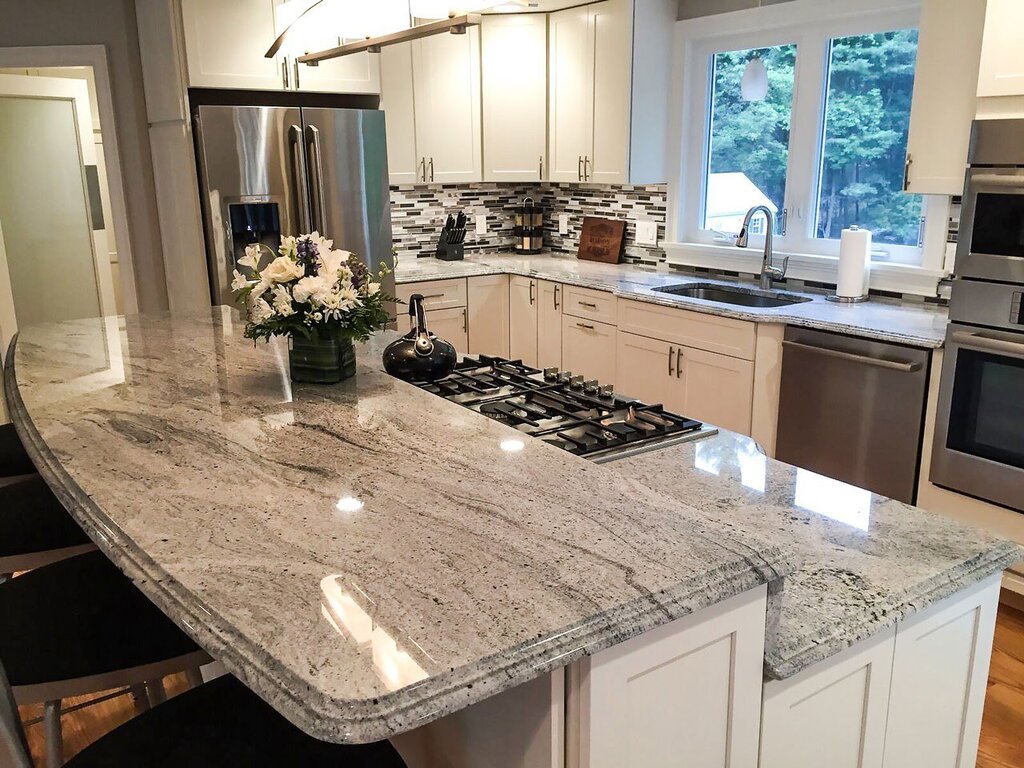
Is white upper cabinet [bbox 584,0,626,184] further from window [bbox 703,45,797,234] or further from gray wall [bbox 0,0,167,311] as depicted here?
gray wall [bbox 0,0,167,311]

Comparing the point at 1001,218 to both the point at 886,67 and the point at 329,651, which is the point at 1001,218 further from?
the point at 329,651

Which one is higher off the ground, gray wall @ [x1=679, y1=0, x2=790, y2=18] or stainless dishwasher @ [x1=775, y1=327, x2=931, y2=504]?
gray wall @ [x1=679, y1=0, x2=790, y2=18]

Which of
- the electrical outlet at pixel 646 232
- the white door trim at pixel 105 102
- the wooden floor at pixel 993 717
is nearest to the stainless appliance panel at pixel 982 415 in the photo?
the wooden floor at pixel 993 717

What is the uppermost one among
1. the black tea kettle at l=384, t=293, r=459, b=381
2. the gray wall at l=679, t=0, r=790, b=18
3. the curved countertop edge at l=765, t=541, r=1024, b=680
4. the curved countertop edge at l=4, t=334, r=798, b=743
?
the gray wall at l=679, t=0, r=790, b=18

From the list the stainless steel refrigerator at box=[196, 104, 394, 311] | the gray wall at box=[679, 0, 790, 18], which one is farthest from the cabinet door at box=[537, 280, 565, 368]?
the gray wall at box=[679, 0, 790, 18]

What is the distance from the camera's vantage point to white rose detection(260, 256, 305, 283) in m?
1.96

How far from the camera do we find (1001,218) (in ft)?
8.76

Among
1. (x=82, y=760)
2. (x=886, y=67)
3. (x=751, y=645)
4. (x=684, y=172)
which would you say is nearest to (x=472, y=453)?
(x=751, y=645)

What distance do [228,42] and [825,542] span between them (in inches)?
143

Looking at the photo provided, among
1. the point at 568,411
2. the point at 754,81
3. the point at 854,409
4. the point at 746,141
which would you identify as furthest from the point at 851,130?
the point at 568,411

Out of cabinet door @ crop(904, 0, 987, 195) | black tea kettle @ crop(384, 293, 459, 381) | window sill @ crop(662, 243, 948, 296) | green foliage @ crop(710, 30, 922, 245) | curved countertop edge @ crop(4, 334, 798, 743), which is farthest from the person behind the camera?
green foliage @ crop(710, 30, 922, 245)

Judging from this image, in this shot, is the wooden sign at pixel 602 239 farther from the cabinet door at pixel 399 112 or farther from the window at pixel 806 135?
the cabinet door at pixel 399 112

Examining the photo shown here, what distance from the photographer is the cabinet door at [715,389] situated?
3.61 m

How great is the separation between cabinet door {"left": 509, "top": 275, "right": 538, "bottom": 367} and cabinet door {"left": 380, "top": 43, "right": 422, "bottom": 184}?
2.80 ft
